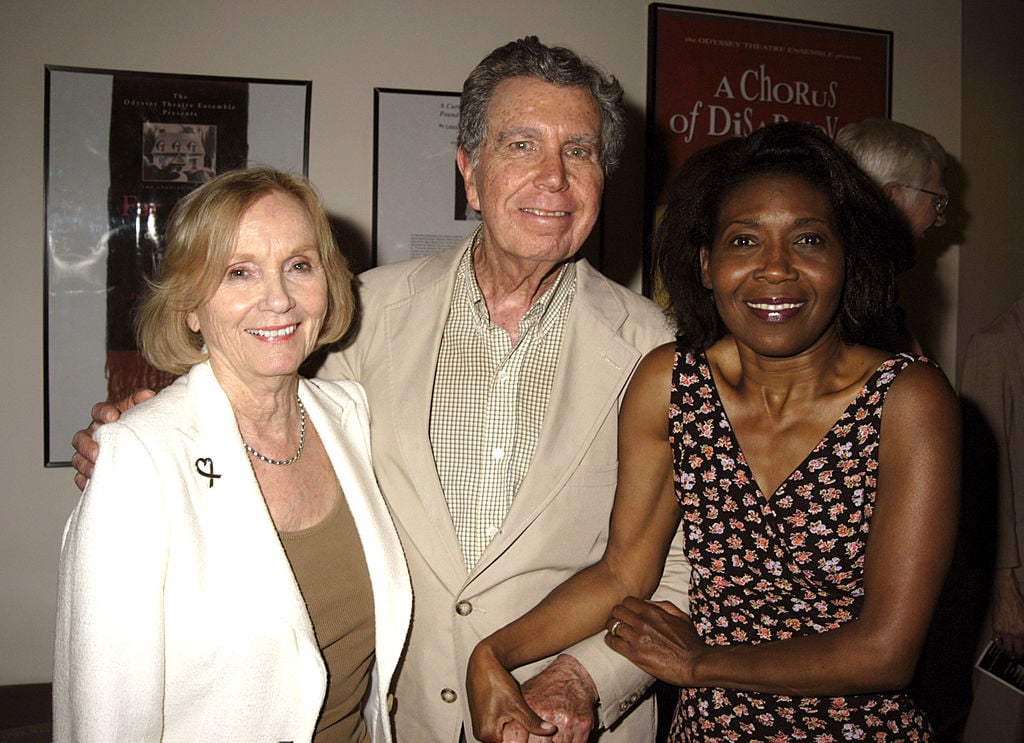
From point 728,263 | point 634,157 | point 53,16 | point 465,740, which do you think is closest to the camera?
point 728,263

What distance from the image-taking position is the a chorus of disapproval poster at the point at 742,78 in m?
3.29

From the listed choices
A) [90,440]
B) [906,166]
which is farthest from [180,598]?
[906,166]

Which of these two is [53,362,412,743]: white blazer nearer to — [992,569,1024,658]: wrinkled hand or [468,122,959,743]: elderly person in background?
[468,122,959,743]: elderly person in background

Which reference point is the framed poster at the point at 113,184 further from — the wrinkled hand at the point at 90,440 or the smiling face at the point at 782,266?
the smiling face at the point at 782,266

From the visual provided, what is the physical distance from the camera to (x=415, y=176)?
3094 millimetres

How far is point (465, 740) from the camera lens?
1.70 m

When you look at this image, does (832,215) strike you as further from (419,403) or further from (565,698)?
(565,698)

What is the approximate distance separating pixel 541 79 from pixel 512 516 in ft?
3.14

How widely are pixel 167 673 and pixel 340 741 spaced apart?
0.41 meters

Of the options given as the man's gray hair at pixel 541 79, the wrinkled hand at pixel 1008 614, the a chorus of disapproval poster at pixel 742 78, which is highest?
the a chorus of disapproval poster at pixel 742 78

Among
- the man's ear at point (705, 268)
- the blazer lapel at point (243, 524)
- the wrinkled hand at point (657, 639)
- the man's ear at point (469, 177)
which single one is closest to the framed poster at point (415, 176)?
the man's ear at point (469, 177)

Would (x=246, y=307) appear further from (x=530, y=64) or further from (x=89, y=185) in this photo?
(x=89, y=185)

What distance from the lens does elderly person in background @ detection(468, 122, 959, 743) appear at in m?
1.28

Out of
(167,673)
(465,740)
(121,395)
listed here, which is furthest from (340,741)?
(121,395)
